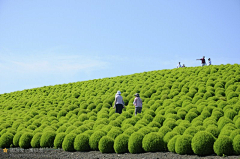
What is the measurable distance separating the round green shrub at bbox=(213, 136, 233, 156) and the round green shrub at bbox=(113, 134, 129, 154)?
3518mm

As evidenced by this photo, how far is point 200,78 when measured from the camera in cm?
2425

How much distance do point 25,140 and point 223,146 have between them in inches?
379

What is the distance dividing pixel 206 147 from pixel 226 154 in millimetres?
683

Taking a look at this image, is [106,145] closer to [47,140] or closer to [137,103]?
[47,140]

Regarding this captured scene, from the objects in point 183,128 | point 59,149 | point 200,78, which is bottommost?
point 59,149

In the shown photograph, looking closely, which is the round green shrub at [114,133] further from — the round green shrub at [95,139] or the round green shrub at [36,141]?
the round green shrub at [36,141]

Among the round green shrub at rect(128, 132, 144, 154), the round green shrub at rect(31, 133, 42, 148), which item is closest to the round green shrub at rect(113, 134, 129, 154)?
the round green shrub at rect(128, 132, 144, 154)

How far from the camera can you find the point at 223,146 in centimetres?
893

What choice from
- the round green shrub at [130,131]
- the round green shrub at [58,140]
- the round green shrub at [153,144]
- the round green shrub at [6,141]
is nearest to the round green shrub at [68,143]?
the round green shrub at [58,140]

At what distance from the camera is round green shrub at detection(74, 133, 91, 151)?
11.4 m

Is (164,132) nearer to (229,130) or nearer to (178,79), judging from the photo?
(229,130)

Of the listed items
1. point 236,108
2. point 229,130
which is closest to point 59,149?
point 229,130

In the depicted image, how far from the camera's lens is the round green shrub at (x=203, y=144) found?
9.20m

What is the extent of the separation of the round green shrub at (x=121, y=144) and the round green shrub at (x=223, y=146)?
3.52 meters
